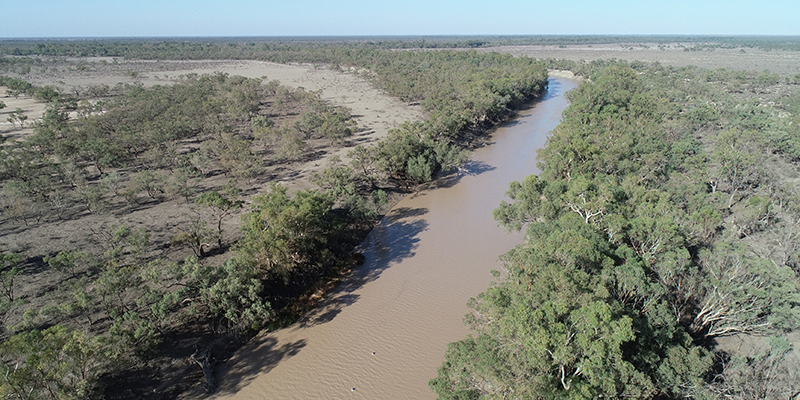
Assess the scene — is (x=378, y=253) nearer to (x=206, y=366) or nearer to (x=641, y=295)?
(x=206, y=366)

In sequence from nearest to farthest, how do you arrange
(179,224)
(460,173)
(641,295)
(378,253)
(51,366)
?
(51,366) → (641,295) → (378,253) → (179,224) → (460,173)

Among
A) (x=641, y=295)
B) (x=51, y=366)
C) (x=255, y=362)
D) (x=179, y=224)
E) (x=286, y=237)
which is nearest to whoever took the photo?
(x=51, y=366)

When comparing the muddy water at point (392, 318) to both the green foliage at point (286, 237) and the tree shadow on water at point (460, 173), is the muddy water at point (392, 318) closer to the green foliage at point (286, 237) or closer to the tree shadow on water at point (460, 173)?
the green foliage at point (286, 237)

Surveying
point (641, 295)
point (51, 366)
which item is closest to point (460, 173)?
point (641, 295)

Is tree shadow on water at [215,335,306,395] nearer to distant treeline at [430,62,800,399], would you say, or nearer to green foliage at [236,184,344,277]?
green foliage at [236,184,344,277]

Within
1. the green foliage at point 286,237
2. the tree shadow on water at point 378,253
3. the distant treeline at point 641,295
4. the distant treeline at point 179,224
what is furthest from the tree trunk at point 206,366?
the distant treeline at point 641,295

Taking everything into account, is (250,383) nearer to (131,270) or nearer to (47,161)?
(131,270)
